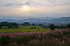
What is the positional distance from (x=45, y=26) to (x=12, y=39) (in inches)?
383

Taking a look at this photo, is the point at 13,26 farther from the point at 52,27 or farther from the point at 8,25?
the point at 52,27

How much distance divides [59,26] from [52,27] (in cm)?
176

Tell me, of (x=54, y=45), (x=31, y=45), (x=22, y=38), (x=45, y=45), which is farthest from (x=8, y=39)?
(x=54, y=45)

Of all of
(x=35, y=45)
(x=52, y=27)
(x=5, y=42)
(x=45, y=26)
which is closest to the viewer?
(x=35, y=45)

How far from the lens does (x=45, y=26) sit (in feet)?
44.9

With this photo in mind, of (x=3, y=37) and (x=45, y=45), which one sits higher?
(x=3, y=37)

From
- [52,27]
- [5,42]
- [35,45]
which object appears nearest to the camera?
[35,45]

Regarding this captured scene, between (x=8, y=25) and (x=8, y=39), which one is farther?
(x=8, y=25)

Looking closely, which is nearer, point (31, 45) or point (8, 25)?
point (31, 45)

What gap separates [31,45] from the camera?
387 cm

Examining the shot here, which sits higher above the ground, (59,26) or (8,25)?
(8,25)

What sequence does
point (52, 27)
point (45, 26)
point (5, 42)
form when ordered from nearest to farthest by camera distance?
point (5, 42) → point (52, 27) → point (45, 26)

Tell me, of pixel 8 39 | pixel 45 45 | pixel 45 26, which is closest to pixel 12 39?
pixel 8 39

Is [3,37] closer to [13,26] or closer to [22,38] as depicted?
[22,38]
